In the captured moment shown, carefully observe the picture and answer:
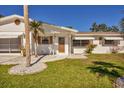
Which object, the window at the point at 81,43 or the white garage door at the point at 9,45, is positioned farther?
the window at the point at 81,43

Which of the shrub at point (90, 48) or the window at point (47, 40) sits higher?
the window at point (47, 40)

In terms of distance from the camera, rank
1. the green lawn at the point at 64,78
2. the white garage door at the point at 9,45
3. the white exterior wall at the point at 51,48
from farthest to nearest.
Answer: the white garage door at the point at 9,45 → the white exterior wall at the point at 51,48 → the green lawn at the point at 64,78

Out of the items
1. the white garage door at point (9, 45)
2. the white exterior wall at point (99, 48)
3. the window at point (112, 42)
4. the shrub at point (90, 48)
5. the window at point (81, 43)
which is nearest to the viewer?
the white garage door at point (9, 45)

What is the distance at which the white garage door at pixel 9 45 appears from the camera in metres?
23.3

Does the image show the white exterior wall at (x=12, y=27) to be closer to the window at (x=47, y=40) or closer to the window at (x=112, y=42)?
the window at (x=47, y=40)

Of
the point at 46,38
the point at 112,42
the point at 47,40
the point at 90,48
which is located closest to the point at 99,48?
the point at 90,48

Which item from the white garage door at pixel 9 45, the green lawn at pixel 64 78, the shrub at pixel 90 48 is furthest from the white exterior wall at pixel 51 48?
the green lawn at pixel 64 78

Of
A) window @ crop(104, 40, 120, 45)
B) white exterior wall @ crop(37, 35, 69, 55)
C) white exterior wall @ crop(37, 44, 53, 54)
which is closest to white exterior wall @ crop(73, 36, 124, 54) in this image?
window @ crop(104, 40, 120, 45)

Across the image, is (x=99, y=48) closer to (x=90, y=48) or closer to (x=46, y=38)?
(x=90, y=48)

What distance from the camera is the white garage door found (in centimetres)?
2333

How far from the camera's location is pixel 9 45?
23641mm

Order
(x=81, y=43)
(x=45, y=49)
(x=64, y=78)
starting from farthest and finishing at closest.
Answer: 1. (x=81, y=43)
2. (x=45, y=49)
3. (x=64, y=78)

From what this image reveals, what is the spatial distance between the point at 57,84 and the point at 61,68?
3.70 m

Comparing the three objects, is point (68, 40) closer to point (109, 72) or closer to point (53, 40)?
point (53, 40)
